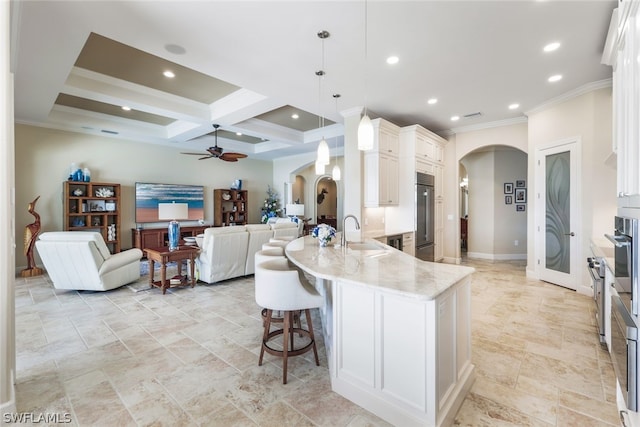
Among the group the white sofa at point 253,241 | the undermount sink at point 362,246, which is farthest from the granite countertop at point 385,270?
the white sofa at point 253,241

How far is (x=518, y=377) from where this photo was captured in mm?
2193

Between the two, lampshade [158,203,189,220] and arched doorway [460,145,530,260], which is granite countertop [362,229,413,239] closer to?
arched doorway [460,145,530,260]

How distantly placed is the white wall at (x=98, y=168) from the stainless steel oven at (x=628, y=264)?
27.4 ft

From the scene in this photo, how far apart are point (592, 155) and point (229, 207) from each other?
333 inches

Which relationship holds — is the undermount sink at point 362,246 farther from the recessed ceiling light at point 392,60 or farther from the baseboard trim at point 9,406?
the baseboard trim at point 9,406

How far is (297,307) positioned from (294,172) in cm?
779

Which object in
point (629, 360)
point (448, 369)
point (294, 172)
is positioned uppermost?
point (294, 172)

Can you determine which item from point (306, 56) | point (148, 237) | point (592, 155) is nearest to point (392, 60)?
point (306, 56)

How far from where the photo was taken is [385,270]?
1.97 metres

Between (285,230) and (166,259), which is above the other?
(285,230)

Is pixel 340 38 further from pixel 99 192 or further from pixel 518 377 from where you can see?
pixel 99 192

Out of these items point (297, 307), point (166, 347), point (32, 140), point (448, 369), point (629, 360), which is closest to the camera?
point (629, 360)

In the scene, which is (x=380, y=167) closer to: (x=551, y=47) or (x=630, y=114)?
(x=551, y=47)

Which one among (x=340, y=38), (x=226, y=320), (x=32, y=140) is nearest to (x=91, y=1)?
(x=340, y=38)
